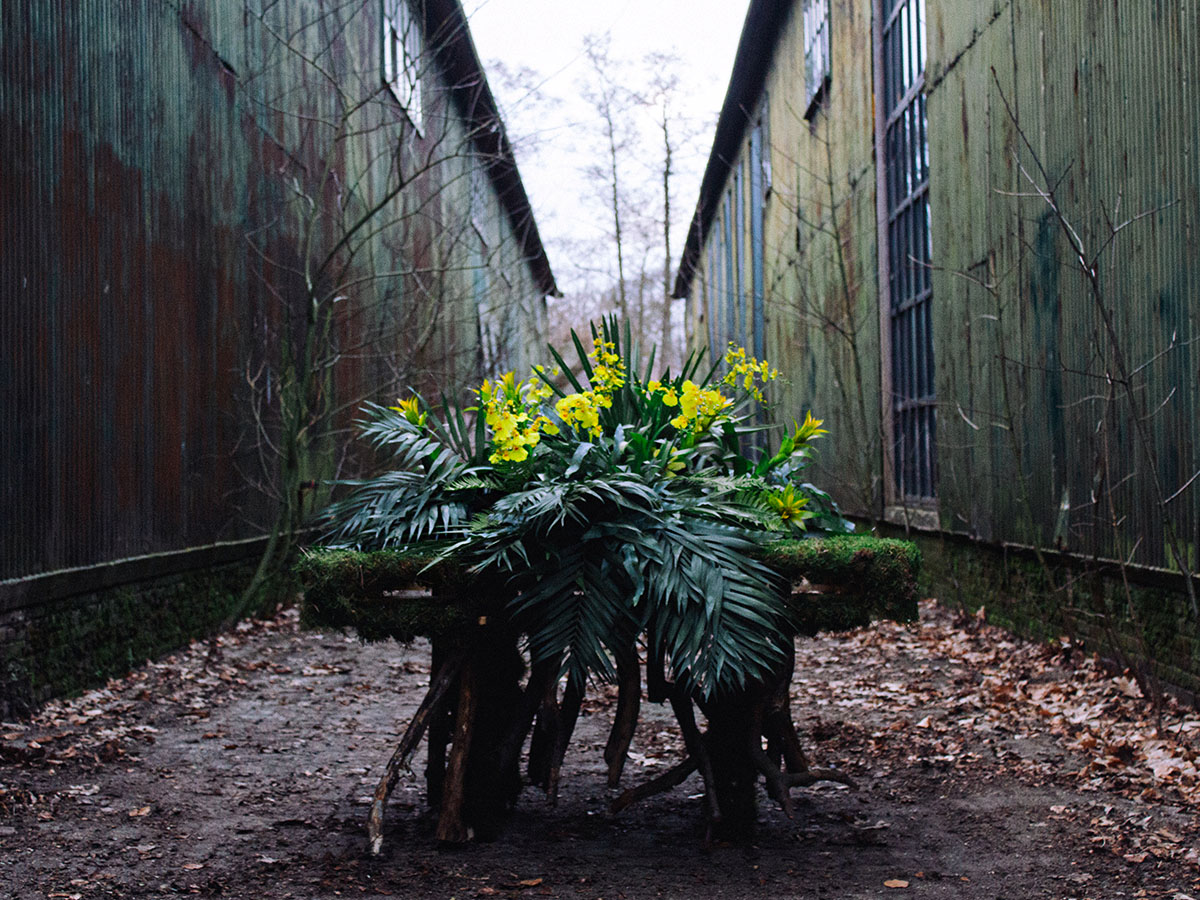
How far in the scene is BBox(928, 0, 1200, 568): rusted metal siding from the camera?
252 inches

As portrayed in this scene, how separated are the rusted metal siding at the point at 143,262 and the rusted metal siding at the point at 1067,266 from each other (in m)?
5.77

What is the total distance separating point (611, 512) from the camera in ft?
14.2

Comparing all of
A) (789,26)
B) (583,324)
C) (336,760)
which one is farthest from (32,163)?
(583,324)

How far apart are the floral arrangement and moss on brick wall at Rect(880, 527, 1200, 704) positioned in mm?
2610

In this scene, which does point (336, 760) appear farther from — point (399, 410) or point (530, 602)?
point (530, 602)

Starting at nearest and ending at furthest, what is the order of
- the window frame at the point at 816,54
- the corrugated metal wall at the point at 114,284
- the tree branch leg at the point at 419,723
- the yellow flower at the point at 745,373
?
the tree branch leg at the point at 419,723, the yellow flower at the point at 745,373, the corrugated metal wall at the point at 114,284, the window frame at the point at 816,54

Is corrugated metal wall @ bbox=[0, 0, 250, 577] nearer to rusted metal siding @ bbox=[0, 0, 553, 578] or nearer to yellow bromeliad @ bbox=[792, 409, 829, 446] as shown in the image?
rusted metal siding @ bbox=[0, 0, 553, 578]

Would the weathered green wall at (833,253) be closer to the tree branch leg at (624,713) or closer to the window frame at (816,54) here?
the window frame at (816,54)

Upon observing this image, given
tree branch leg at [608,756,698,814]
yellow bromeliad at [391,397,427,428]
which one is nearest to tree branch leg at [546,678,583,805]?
tree branch leg at [608,756,698,814]

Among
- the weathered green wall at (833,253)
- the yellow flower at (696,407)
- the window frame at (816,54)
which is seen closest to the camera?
the yellow flower at (696,407)

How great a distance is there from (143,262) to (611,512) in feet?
19.5

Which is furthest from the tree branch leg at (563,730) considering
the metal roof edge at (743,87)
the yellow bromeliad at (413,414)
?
the metal roof edge at (743,87)

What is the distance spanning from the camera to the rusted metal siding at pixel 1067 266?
21.0ft

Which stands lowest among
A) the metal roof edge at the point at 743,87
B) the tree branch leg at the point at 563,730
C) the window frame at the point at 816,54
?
the tree branch leg at the point at 563,730
